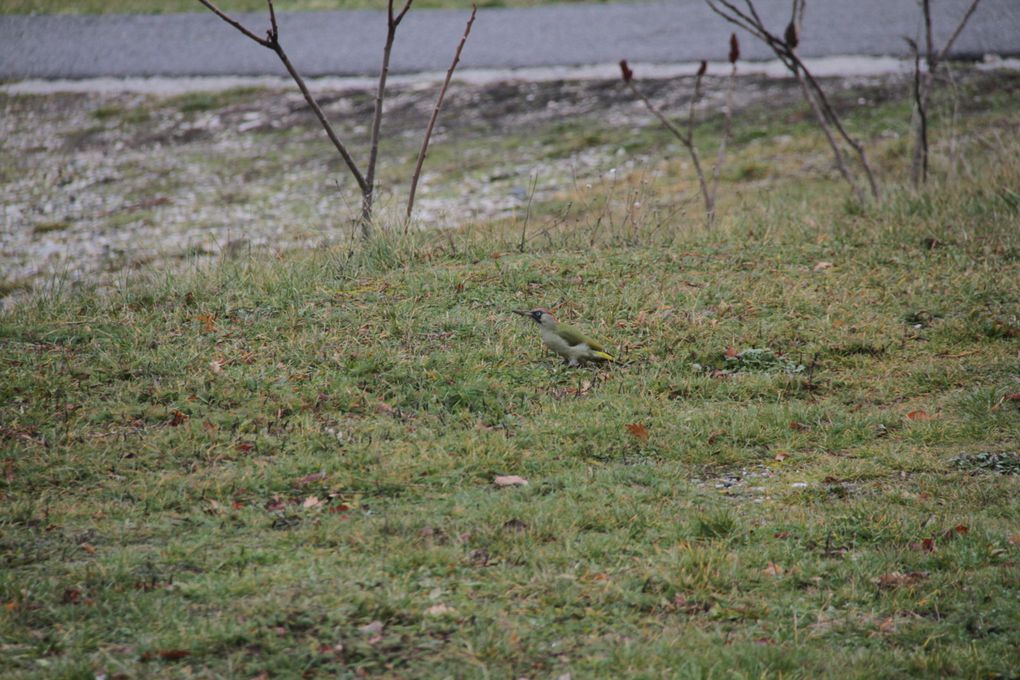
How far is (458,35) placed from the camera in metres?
13.3

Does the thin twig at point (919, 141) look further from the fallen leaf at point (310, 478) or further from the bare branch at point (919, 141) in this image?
the fallen leaf at point (310, 478)

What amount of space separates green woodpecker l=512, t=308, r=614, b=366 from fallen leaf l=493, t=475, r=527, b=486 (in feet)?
3.88

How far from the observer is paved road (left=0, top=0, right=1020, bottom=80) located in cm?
1236

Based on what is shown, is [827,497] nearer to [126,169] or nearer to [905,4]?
[126,169]

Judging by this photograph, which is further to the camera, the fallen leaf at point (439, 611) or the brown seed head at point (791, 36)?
the brown seed head at point (791, 36)

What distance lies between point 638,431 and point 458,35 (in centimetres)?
926

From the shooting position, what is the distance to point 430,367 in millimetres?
5832

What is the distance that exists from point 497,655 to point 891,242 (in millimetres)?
5315

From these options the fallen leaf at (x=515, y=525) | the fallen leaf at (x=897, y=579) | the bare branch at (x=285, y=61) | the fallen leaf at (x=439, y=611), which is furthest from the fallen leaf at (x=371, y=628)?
the bare branch at (x=285, y=61)

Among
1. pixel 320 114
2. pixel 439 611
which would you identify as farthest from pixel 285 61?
pixel 439 611

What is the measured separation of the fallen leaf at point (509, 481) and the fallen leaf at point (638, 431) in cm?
70

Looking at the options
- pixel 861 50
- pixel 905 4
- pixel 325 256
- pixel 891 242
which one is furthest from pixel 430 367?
pixel 905 4

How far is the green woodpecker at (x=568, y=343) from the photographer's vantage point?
5809mm

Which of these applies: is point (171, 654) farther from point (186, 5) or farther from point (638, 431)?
point (186, 5)
